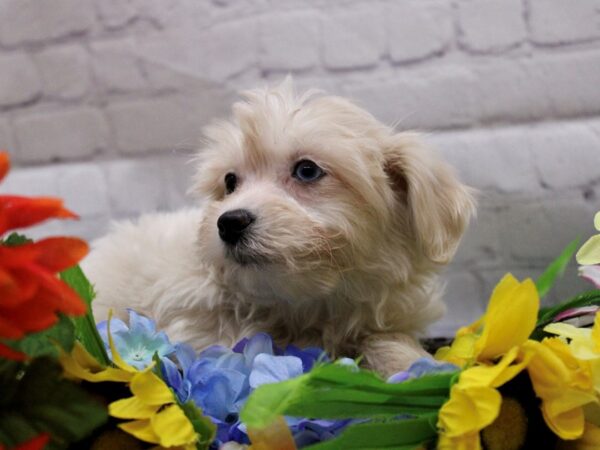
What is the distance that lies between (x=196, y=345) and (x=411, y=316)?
1.15 feet

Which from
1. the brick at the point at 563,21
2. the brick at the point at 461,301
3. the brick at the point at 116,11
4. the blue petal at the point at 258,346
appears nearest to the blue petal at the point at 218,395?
the blue petal at the point at 258,346

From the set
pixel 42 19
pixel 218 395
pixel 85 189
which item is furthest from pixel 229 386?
pixel 42 19

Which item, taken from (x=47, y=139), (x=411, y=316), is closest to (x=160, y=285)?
(x=411, y=316)

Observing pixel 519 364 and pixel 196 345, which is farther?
pixel 196 345

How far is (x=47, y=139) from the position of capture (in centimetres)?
184

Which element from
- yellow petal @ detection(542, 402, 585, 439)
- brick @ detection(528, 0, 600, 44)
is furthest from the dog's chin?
brick @ detection(528, 0, 600, 44)

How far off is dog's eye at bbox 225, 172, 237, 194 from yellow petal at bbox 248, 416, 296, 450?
552 millimetres

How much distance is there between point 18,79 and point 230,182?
995 millimetres

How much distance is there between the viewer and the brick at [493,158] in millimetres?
1493

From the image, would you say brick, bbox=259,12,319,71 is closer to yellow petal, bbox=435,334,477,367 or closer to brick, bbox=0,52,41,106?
brick, bbox=0,52,41,106

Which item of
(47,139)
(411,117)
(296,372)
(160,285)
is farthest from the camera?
(47,139)

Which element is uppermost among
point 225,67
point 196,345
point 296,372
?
point 225,67

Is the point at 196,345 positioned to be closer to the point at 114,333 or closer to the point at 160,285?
the point at 160,285

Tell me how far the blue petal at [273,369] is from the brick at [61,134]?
1.17 metres
